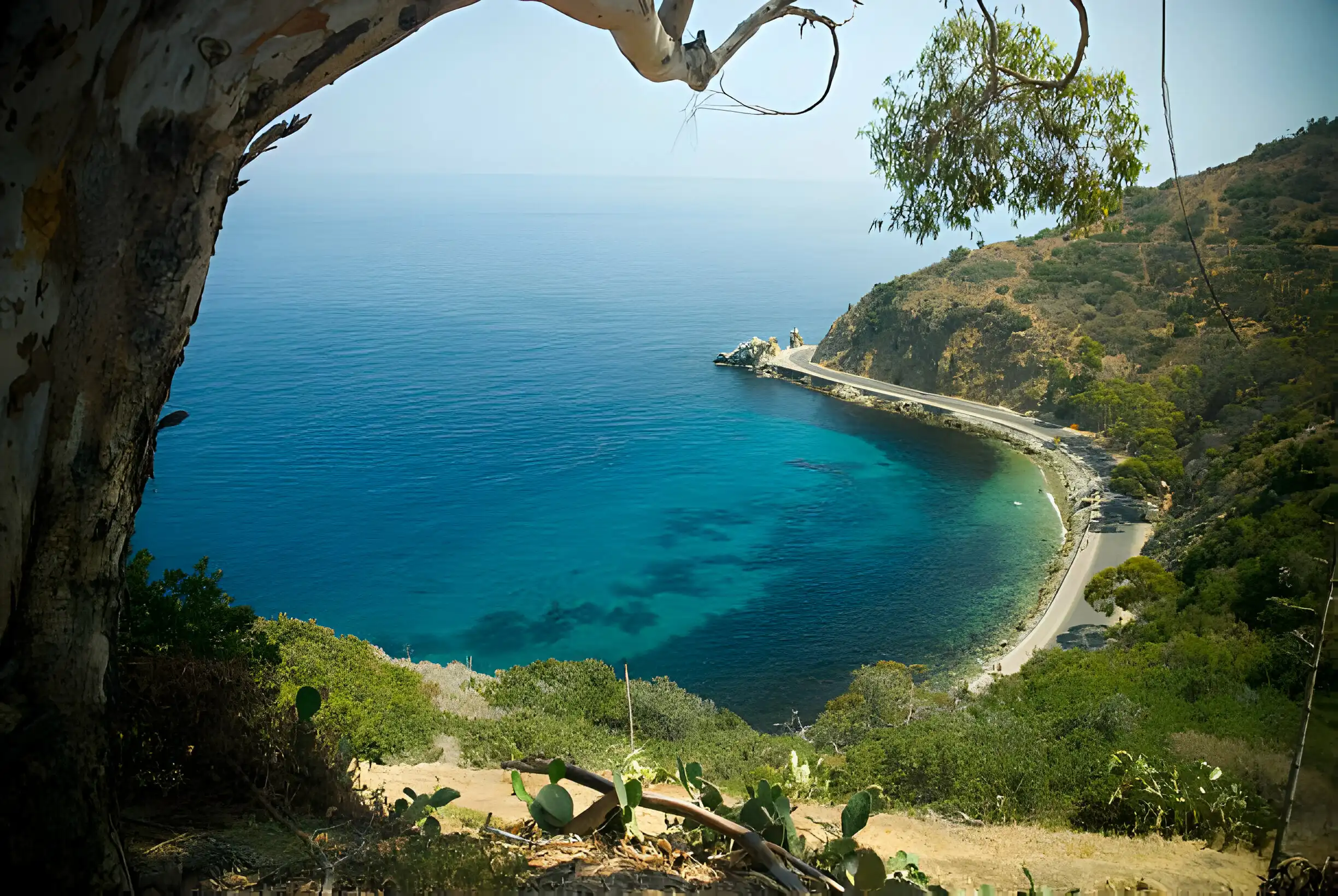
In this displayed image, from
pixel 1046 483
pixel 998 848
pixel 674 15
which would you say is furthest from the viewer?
pixel 1046 483

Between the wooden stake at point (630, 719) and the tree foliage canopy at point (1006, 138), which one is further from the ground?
the tree foliage canopy at point (1006, 138)

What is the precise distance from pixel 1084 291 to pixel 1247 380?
→ 22.0 meters

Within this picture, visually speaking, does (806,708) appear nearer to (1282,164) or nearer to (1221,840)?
(1221,840)

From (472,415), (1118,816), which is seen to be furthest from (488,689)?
(472,415)

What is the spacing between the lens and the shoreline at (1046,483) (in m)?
25.7

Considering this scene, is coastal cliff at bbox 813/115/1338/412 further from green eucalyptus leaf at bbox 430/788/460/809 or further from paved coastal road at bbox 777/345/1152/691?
green eucalyptus leaf at bbox 430/788/460/809

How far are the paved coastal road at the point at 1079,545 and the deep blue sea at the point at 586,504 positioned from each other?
1410 mm

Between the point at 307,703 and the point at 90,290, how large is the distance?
6.70ft

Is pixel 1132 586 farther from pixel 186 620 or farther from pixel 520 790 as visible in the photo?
pixel 520 790

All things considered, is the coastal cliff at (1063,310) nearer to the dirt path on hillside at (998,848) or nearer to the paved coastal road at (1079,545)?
the paved coastal road at (1079,545)

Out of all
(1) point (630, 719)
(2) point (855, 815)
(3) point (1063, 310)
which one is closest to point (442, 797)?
(2) point (855, 815)

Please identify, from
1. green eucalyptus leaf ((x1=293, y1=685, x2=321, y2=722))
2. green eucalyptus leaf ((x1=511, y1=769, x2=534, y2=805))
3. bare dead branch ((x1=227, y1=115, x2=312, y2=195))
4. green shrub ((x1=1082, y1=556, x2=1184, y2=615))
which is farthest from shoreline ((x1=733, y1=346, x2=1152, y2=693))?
bare dead branch ((x1=227, y1=115, x2=312, y2=195))

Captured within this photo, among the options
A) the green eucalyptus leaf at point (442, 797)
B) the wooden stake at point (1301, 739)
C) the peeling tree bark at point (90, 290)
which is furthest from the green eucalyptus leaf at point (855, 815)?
the peeling tree bark at point (90, 290)

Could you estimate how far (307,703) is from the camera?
3.87 m
